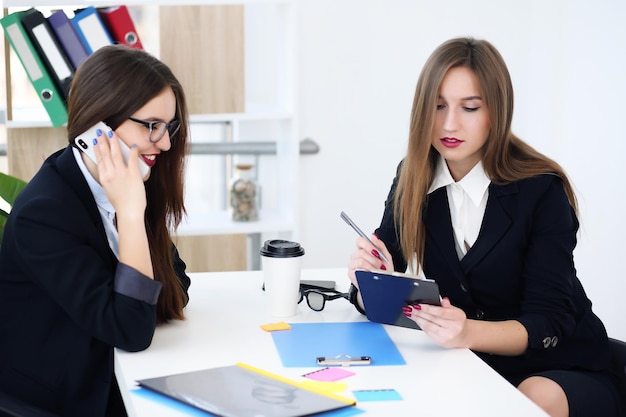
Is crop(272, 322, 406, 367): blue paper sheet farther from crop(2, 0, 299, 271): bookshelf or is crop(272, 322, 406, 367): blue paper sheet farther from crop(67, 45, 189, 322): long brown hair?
crop(2, 0, 299, 271): bookshelf

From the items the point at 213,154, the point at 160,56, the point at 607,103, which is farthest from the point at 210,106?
the point at 607,103

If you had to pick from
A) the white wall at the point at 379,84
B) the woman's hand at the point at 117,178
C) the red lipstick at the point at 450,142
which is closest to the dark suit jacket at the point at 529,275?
the red lipstick at the point at 450,142

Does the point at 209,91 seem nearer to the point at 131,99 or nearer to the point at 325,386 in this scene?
the point at 131,99

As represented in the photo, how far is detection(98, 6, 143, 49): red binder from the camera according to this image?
3283 mm

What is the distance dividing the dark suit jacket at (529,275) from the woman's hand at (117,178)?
2.50 ft

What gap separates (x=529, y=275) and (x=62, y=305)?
3.36ft

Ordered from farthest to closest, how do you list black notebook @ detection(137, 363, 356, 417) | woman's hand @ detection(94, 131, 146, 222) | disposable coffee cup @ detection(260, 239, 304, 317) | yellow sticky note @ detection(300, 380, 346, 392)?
disposable coffee cup @ detection(260, 239, 304, 317)
woman's hand @ detection(94, 131, 146, 222)
yellow sticky note @ detection(300, 380, 346, 392)
black notebook @ detection(137, 363, 356, 417)

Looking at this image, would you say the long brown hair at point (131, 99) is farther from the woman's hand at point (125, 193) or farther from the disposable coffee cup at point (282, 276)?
the disposable coffee cup at point (282, 276)

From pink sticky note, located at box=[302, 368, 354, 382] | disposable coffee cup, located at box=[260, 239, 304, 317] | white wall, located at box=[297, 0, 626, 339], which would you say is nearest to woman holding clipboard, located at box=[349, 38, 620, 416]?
disposable coffee cup, located at box=[260, 239, 304, 317]

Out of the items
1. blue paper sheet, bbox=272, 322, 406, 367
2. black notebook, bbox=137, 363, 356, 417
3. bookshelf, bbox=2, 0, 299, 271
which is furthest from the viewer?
bookshelf, bbox=2, 0, 299, 271

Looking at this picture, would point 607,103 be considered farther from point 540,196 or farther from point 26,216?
point 26,216

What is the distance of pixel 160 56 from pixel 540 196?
1969 mm

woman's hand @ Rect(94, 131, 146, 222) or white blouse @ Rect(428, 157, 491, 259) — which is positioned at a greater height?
woman's hand @ Rect(94, 131, 146, 222)

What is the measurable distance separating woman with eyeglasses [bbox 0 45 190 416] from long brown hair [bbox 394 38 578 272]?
0.62m
